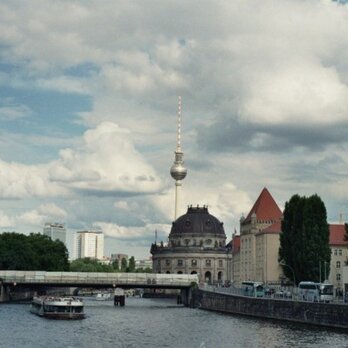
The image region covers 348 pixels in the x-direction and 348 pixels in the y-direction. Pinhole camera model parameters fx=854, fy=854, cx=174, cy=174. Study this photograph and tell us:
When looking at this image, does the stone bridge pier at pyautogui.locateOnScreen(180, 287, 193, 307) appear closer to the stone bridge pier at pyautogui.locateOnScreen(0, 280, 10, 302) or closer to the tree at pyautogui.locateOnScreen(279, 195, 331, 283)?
the stone bridge pier at pyautogui.locateOnScreen(0, 280, 10, 302)

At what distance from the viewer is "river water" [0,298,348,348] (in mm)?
82250

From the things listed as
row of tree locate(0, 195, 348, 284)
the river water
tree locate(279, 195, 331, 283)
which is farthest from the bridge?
the river water

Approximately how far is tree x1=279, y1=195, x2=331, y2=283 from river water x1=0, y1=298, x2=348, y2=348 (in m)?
18.9

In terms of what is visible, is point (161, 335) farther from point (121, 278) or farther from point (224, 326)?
point (121, 278)

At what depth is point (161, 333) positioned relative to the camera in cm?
9606

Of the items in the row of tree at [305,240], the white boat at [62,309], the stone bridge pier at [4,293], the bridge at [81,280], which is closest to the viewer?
the white boat at [62,309]

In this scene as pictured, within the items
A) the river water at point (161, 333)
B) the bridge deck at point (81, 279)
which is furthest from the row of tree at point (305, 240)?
the bridge deck at point (81, 279)

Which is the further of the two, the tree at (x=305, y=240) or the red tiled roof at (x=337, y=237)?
the red tiled roof at (x=337, y=237)

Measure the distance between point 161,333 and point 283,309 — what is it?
22116mm

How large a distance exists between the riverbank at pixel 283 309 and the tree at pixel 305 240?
1091cm

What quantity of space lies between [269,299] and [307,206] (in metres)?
26.1

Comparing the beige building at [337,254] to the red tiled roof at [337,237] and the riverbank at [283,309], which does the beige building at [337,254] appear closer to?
the red tiled roof at [337,237]

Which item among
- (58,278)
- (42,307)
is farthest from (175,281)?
(42,307)

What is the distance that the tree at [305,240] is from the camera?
5300 inches
